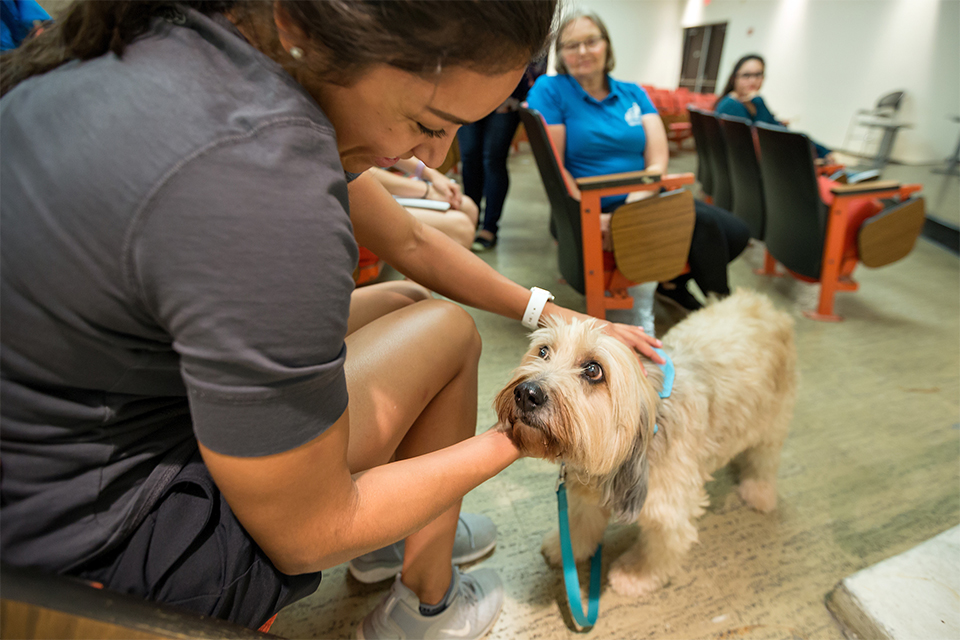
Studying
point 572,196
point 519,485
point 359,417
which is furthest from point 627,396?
point 572,196

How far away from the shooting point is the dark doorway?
44.4ft

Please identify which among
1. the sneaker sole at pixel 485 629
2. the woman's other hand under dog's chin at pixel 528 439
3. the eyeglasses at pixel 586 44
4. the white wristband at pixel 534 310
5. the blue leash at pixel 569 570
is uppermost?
the eyeglasses at pixel 586 44

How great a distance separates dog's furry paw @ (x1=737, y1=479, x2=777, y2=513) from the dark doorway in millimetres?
14896

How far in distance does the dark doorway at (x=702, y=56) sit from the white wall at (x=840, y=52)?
12.6 inches

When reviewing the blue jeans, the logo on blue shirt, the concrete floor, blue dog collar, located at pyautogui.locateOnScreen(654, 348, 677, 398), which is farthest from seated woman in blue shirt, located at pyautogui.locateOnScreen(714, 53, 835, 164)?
blue dog collar, located at pyautogui.locateOnScreen(654, 348, 677, 398)

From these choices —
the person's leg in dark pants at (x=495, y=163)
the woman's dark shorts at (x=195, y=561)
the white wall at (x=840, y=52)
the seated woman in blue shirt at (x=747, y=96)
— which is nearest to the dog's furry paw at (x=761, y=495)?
the woman's dark shorts at (x=195, y=561)

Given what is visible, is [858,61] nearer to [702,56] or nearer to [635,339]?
[702,56]

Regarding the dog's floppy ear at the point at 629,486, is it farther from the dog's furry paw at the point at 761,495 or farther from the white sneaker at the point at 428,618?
the dog's furry paw at the point at 761,495

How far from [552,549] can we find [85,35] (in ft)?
5.23

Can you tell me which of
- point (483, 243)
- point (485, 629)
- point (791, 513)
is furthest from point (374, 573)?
point (483, 243)

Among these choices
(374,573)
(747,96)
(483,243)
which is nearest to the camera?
(374,573)

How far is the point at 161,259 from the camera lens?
485mm

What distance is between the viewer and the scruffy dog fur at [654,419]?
3.49 feet

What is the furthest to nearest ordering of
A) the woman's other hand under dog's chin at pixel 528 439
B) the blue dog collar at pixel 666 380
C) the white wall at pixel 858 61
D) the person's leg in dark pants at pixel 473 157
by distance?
the white wall at pixel 858 61 < the person's leg in dark pants at pixel 473 157 < the blue dog collar at pixel 666 380 < the woman's other hand under dog's chin at pixel 528 439
